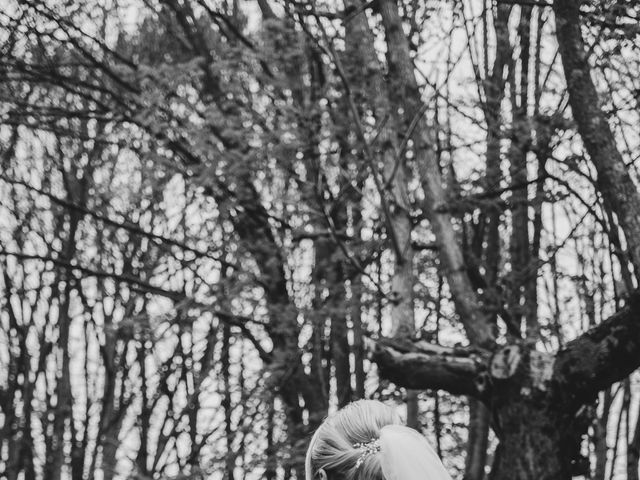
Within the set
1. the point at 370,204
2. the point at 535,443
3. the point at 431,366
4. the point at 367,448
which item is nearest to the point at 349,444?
the point at 367,448

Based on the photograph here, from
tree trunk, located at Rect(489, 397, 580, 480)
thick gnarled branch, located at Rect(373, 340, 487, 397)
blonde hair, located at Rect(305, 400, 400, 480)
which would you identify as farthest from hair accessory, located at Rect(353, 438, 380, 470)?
thick gnarled branch, located at Rect(373, 340, 487, 397)

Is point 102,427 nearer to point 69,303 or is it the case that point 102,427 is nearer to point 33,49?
point 69,303

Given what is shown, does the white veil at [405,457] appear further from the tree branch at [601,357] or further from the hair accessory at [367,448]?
the tree branch at [601,357]

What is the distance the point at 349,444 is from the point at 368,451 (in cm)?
7

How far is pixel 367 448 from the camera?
275 cm

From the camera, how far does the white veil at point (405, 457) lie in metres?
2.69

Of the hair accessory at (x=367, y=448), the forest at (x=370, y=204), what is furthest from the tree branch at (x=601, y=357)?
the hair accessory at (x=367, y=448)

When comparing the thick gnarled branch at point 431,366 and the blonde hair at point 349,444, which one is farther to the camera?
the thick gnarled branch at point 431,366

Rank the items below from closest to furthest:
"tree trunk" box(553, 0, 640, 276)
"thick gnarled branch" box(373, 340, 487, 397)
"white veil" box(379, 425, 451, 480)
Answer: "white veil" box(379, 425, 451, 480), "tree trunk" box(553, 0, 640, 276), "thick gnarled branch" box(373, 340, 487, 397)

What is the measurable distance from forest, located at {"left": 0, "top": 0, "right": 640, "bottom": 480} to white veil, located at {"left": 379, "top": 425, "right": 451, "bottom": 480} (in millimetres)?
2260

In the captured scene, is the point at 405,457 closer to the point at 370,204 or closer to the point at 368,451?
the point at 368,451

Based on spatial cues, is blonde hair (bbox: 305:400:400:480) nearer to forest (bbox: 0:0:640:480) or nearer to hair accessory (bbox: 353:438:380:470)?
hair accessory (bbox: 353:438:380:470)

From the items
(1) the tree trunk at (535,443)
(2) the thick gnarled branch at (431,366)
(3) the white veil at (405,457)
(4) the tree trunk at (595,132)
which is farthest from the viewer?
(2) the thick gnarled branch at (431,366)

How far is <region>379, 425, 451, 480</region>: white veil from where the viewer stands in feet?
8.81
